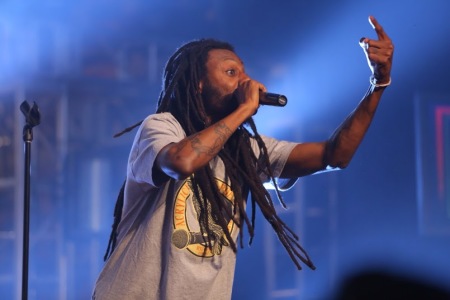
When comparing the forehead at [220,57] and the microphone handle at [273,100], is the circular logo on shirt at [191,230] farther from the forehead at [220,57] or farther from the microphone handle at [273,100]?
the forehead at [220,57]

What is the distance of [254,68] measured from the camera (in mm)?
4273

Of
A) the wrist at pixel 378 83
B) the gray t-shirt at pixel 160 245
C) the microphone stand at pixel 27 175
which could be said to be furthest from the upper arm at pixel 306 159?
the microphone stand at pixel 27 175

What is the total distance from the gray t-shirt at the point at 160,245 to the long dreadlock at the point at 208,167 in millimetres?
44

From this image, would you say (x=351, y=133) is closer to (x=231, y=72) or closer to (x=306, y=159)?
(x=306, y=159)

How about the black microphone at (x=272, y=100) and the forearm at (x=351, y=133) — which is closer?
the black microphone at (x=272, y=100)

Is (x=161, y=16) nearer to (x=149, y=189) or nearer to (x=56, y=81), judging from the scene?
(x=56, y=81)

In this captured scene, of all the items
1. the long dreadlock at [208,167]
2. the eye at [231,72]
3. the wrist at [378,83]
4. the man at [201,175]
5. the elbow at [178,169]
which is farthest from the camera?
the eye at [231,72]

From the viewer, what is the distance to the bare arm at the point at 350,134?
2061mm

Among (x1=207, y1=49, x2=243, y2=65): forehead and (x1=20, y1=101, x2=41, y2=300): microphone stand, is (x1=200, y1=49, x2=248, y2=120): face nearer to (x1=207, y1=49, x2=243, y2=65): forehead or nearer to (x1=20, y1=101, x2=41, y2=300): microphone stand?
(x1=207, y1=49, x2=243, y2=65): forehead

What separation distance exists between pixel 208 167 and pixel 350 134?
20.5 inches

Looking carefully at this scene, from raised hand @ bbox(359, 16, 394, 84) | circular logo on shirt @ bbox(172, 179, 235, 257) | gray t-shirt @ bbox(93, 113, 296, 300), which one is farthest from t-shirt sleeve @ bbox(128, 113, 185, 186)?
raised hand @ bbox(359, 16, 394, 84)

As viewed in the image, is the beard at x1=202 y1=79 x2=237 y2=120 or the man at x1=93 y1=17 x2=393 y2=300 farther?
the beard at x1=202 y1=79 x2=237 y2=120

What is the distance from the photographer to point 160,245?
191cm

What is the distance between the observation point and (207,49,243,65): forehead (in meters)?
2.32
